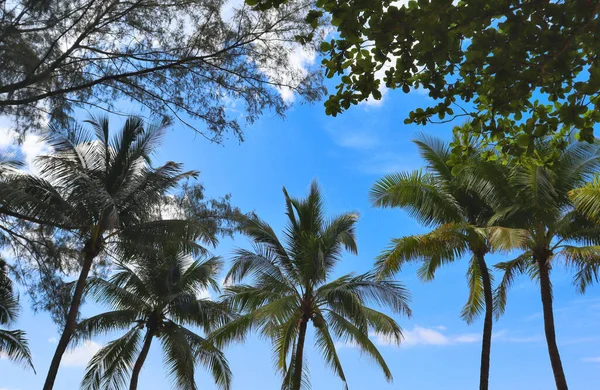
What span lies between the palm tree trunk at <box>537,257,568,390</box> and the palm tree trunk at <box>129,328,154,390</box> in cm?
1221

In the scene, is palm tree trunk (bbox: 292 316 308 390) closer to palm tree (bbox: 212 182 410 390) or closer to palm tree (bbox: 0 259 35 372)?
palm tree (bbox: 212 182 410 390)

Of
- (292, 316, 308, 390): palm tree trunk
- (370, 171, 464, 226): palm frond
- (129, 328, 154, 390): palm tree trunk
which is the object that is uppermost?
(370, 171, 464, 226): palm frond

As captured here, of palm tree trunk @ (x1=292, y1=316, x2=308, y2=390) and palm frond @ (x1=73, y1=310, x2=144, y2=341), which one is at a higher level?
palm frond @ (x1=73, y1=310, x2=144, y2=341)

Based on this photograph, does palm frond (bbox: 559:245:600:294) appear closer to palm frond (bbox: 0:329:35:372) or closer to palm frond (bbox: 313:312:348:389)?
palm frond (bbox: 313:312:348:389)

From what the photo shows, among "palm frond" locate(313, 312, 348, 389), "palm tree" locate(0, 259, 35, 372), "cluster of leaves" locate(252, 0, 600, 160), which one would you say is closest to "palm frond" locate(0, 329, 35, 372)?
"palm tree" locate(0, 259, 35, 372)

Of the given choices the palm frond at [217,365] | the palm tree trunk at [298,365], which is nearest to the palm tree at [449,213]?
the palm tree trunk at [298,365]

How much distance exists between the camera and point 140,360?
1983 cm

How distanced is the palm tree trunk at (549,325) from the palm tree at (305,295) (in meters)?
3.46

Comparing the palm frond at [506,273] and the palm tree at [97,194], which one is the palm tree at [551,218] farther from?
the palm tree at [97,194]

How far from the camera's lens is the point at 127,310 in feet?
65.4

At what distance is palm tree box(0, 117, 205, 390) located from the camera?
46.9 ft

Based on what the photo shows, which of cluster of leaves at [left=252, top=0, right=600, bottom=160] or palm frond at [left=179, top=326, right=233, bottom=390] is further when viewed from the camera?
palm frond at [left=179, top=326, right=233, bottom=390]

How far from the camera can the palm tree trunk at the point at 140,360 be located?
19562mm

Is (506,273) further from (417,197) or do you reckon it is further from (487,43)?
(487,43)
